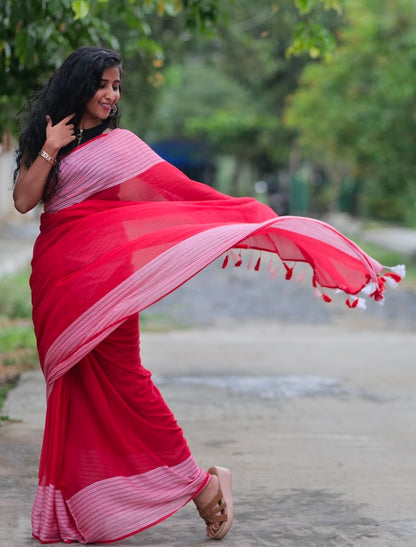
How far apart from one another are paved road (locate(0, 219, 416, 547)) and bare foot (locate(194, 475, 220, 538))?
0.07 metres

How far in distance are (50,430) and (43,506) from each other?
288mm

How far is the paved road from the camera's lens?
4.57m

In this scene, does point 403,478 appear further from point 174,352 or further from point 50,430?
point 174,352

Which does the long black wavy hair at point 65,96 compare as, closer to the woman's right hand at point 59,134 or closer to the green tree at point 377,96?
the woman's right hand at point 59,134

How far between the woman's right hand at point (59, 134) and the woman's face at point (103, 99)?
7 centimetres

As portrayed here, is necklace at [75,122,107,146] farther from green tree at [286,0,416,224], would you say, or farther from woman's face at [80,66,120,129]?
green tree at [286,0,416,224]

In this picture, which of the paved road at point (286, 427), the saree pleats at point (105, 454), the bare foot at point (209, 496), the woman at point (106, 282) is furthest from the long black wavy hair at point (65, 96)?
the paved road at point (286, 427)

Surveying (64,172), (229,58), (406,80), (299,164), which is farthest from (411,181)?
(299,164)

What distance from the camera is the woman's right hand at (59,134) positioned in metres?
4.13

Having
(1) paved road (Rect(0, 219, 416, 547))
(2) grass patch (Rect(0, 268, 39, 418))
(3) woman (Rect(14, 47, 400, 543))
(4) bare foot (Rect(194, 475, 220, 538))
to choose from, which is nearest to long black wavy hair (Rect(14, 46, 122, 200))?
(3) woman (Rect(14, 47, 400, 543))

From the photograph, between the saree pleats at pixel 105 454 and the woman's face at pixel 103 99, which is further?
the woman's face at pixel 103 99

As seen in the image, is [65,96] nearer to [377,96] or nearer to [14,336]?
[14,336]

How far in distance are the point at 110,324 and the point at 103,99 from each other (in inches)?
34.6

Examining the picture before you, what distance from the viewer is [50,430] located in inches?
161
